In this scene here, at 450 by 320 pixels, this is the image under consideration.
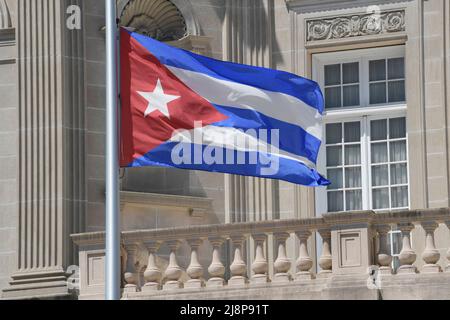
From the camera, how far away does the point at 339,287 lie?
2278cm

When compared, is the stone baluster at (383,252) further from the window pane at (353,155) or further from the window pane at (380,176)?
the window pane at (353,155)

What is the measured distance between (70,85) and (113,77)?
5.55 metres

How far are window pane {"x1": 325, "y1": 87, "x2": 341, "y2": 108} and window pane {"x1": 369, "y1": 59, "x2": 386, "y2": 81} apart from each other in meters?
0.49

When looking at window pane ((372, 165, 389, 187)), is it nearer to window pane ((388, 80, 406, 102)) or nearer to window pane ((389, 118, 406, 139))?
window pane ((389, 118, 406, 139))

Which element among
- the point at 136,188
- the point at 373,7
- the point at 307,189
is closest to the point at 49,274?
the point at 136,188

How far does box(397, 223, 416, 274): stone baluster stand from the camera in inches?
899

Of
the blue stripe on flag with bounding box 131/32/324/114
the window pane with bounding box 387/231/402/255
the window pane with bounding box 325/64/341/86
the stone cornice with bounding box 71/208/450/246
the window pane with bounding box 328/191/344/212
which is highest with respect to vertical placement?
the window pane with bounding box 325/64/341/86

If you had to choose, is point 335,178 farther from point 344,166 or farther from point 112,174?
point 112,174

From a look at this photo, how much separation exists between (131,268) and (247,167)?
9.48 feet

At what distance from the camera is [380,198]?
26547 mm

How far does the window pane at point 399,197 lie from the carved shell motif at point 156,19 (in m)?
3.54

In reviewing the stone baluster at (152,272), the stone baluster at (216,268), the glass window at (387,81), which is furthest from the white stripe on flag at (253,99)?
the glass window at (387,81)

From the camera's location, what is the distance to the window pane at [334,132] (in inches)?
1061

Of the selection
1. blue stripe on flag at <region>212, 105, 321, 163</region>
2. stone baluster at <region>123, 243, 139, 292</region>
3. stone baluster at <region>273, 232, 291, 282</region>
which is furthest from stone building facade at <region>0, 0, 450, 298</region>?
blue stripe on flag at <region>212, 105, 321, 163</region>
